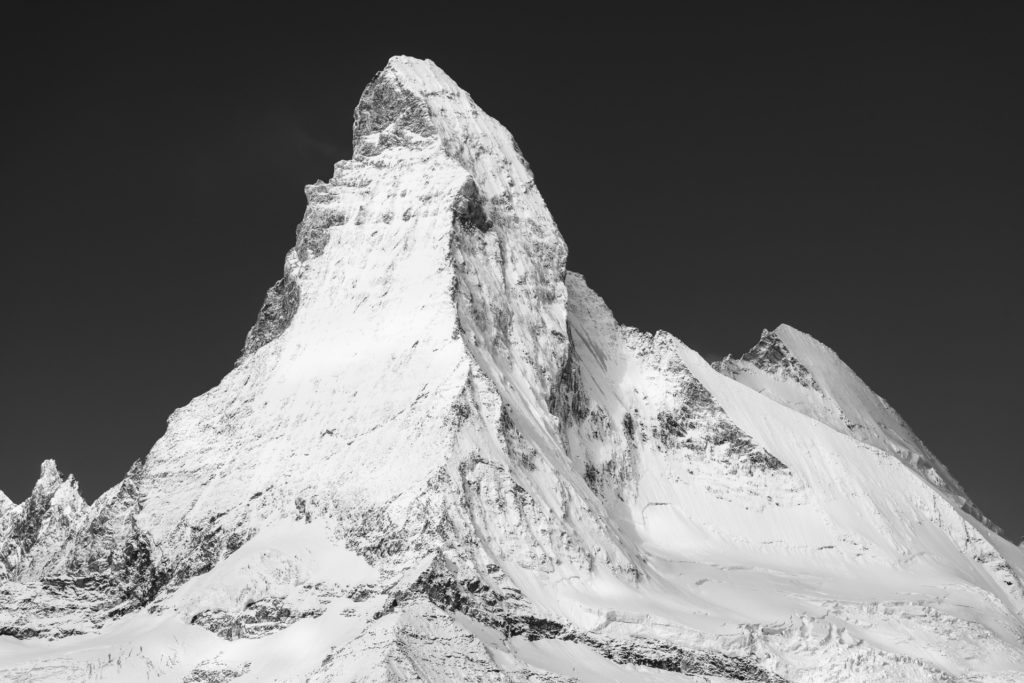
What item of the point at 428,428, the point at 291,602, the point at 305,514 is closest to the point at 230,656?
the point at 291,602

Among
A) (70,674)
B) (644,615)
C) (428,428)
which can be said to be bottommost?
(70,674)

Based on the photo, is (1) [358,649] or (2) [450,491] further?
(2) [450,491]

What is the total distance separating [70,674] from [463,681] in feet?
142

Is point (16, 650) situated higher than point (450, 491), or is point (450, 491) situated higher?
point (450, 491)

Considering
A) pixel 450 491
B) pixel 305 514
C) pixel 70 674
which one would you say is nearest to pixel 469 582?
pixel 450 491

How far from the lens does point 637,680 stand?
18062cm

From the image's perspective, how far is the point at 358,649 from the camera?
6713 inches

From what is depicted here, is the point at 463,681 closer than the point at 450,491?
Yes

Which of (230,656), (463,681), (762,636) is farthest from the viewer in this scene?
(762,636)

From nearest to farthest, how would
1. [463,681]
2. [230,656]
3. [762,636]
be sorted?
[463,681], [230,656], [762,636]

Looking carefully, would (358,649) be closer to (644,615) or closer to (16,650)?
(644,615)

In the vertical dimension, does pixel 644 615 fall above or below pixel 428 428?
below

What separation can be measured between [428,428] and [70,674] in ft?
150

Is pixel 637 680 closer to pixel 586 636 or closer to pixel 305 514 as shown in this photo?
pixel 586 636
